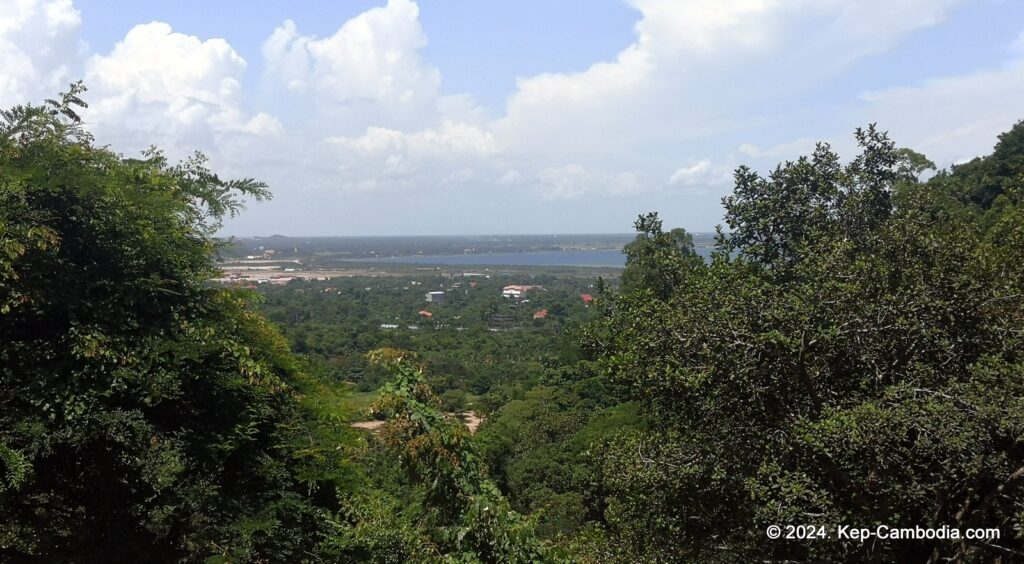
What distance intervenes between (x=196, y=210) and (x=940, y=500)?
682 centimetres

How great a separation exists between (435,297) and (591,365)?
3463 inches

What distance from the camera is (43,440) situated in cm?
439

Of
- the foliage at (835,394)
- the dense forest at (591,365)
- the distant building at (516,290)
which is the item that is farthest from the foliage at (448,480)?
the distant building at (516,290)

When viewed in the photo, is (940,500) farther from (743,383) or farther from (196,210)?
(196,210)

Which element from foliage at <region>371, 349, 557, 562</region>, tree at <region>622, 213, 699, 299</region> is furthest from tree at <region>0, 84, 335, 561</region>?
tree at <region>622, 213, 699, 299</region>

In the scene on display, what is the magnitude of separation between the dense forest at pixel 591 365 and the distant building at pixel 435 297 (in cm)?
8271

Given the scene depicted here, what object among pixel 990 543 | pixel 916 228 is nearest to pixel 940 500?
pixel 990 543

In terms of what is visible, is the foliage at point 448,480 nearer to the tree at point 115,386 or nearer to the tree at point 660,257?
the tree at point 115,386

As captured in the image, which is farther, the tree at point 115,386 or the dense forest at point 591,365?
the tree at point 115,386

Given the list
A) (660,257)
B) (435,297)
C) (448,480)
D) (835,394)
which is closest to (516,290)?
(435,297)

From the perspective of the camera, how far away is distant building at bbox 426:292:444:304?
295ft

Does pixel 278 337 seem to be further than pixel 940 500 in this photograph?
Yes

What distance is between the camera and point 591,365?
6262 millimetres

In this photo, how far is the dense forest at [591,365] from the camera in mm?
4145
